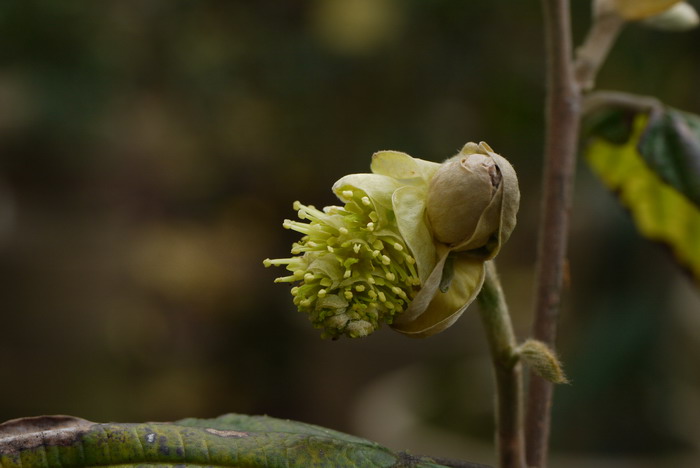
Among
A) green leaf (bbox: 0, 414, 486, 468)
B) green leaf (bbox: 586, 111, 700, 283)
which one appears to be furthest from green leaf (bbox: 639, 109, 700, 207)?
green leaf (bbox: 0, 414, 486, 468)

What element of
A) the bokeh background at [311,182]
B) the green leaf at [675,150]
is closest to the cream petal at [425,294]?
the green leaf at [675,150]

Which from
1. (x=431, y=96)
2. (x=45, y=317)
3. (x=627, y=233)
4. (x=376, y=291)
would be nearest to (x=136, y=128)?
(x=45, y=317)

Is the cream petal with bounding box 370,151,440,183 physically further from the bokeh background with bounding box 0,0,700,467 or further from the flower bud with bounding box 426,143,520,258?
the bokeh background with bounding box 0,0,700,467

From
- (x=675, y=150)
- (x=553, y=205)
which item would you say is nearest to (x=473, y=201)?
(x=553, y=205)

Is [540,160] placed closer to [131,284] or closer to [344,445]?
[131,284]

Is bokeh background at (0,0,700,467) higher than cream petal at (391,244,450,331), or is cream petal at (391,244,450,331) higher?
bokeh background at (0,0,700,467)

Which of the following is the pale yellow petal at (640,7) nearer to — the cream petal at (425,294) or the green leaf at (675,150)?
the green leaf at (675,150)
